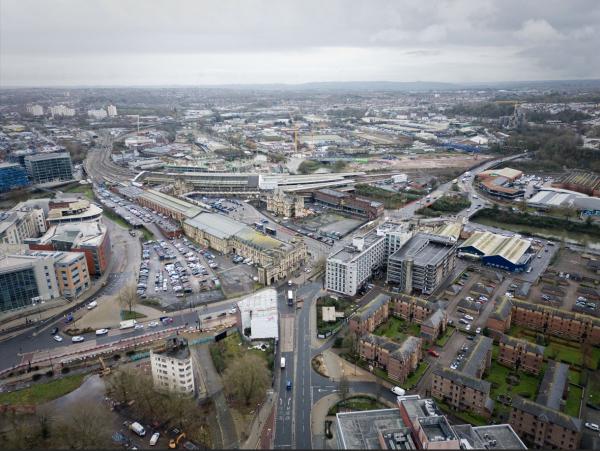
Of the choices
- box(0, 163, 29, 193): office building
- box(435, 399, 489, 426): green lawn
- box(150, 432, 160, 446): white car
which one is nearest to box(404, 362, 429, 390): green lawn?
box(435, 399, 489, 426): green lawn

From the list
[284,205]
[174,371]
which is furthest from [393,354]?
[284,205]

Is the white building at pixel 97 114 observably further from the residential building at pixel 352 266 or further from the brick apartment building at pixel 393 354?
the brick apartment building at pixel 393 354

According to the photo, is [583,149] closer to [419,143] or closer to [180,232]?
[419,143]

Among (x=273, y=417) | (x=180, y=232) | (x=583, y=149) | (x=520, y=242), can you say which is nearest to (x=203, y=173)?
(x=180, y=232)

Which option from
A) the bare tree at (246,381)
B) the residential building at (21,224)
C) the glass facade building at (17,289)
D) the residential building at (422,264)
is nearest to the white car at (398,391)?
the bare tree at (246,381)

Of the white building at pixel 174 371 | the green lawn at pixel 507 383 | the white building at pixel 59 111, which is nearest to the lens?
the white building at pixel 174 371

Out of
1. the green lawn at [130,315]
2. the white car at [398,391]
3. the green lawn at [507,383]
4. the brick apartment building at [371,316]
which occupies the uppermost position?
the brick apartment building at [371,316]

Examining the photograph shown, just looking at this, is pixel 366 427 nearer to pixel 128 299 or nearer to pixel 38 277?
pixel 128 299
